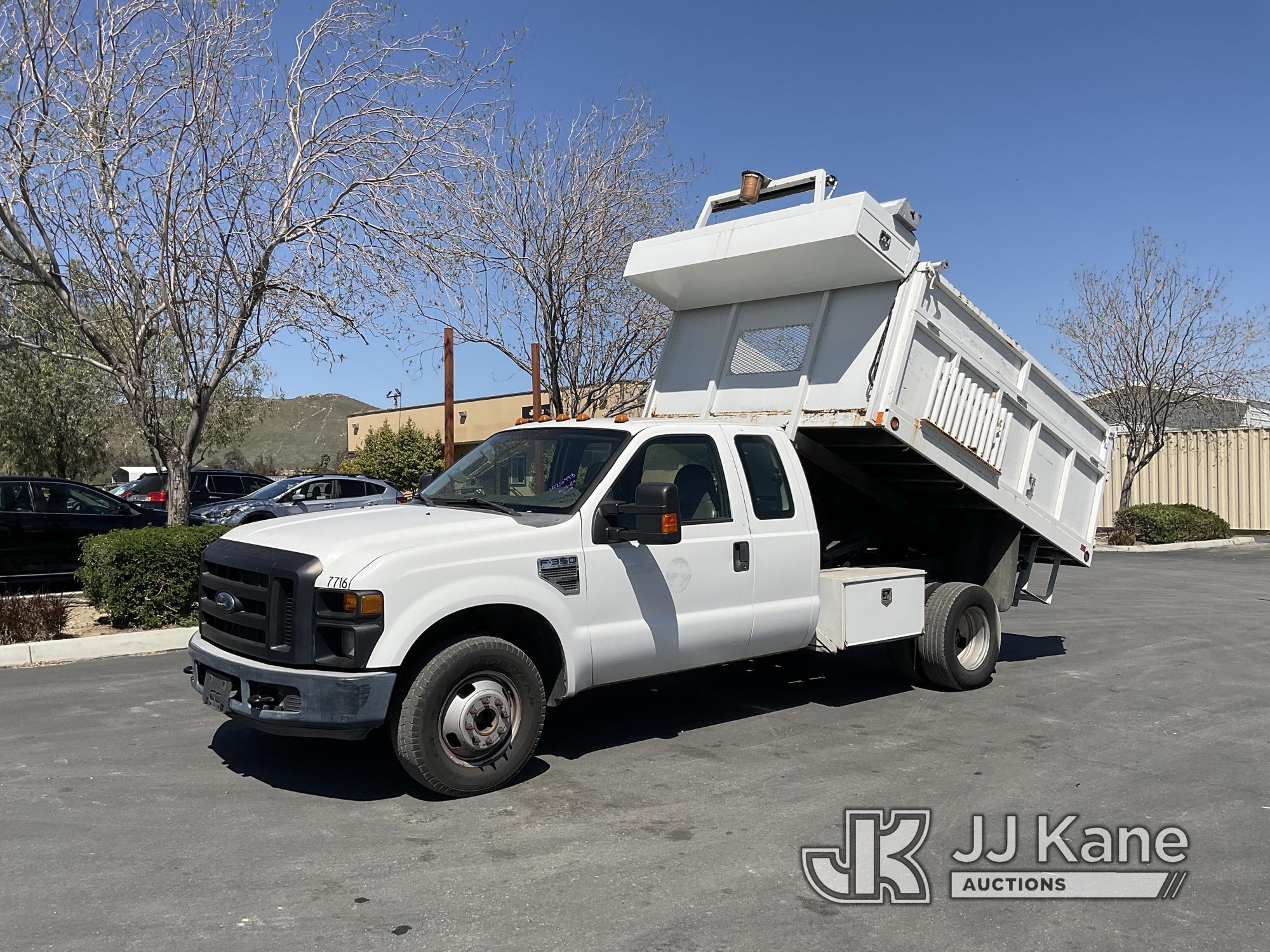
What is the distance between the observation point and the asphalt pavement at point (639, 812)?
A: 4117 millimetres

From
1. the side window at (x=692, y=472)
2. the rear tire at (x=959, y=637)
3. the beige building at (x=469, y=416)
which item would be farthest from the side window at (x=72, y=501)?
the beige building at (x=469, y=416)

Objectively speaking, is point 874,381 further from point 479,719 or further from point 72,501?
point 72,501

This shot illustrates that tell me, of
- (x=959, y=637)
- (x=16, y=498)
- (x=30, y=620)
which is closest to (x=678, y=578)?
(x=959, y=637)

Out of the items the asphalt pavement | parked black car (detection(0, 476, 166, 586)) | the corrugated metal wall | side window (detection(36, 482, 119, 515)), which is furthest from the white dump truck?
the corrugated metal wall

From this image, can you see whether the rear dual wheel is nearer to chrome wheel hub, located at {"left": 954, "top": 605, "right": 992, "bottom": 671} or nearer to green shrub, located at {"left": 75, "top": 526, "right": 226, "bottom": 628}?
chrome wheel hub, located at {"left": 954, "top": 605, "right": 992, "bottom": 671}

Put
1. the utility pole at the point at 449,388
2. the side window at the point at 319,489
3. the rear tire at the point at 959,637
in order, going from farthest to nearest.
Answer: the side window at the point at 319,489
the utility pole at the point at 449,388
the rear tire at the point at 959,637

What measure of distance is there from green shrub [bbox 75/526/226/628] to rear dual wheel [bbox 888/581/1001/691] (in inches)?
264

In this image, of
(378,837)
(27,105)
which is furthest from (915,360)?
(27,105)

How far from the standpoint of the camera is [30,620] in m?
9.80

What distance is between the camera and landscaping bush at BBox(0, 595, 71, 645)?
31.8 ft

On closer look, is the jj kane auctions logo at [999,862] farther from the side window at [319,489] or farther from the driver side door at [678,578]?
the side window at [319,489]

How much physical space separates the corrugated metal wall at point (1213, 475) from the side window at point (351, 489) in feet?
60.7

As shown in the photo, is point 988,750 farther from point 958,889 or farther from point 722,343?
point 722,343

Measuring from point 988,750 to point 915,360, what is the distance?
2.76 meters
